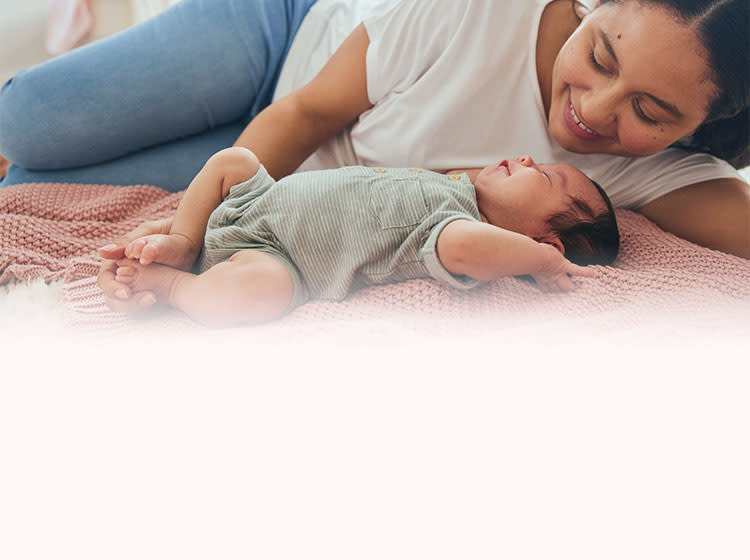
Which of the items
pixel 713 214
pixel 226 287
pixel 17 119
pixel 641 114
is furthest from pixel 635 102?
pixel 17 119

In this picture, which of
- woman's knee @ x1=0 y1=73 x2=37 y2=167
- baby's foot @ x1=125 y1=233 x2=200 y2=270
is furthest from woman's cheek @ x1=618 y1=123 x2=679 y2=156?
woman's knee @ x1=0 y1=73 x2=37 y2=167

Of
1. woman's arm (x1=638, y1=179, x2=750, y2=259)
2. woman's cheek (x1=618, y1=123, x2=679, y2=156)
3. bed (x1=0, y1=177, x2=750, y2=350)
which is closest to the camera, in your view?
bed (x1=0, y1=177, x2=750, y2=350)

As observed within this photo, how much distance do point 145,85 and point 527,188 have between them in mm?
674

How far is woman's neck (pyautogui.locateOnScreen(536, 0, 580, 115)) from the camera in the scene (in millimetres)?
845

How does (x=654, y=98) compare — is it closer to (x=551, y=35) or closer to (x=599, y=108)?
(x=599, y=108)

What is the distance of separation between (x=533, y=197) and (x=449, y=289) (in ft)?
0.66

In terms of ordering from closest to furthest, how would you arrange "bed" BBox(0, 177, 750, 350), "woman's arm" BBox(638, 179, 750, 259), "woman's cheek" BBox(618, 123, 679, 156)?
"bed" BBox(0, 177, 750, 350) → "woman's cheek" BBox(618, 123, 679, 156) → "woman's arm" BBox(638, 179, 750, 259)

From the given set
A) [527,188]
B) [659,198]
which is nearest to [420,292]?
[527,188]

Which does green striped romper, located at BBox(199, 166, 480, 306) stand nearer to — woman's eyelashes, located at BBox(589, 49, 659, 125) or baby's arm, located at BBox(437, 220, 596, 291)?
baby's arm, located at BBox(437, 220, 596, 291)

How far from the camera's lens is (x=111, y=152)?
97 centimetres

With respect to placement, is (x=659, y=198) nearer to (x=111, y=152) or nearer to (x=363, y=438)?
(x=363, y=438)

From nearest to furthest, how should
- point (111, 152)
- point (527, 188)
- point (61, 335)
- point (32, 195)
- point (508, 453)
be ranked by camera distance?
point (508, 453) < point (61, 335) < point (527, 188) < point (32, 195) < point (111, 152)

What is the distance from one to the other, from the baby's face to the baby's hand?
0.08 meters

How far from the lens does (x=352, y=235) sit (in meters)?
0.69
